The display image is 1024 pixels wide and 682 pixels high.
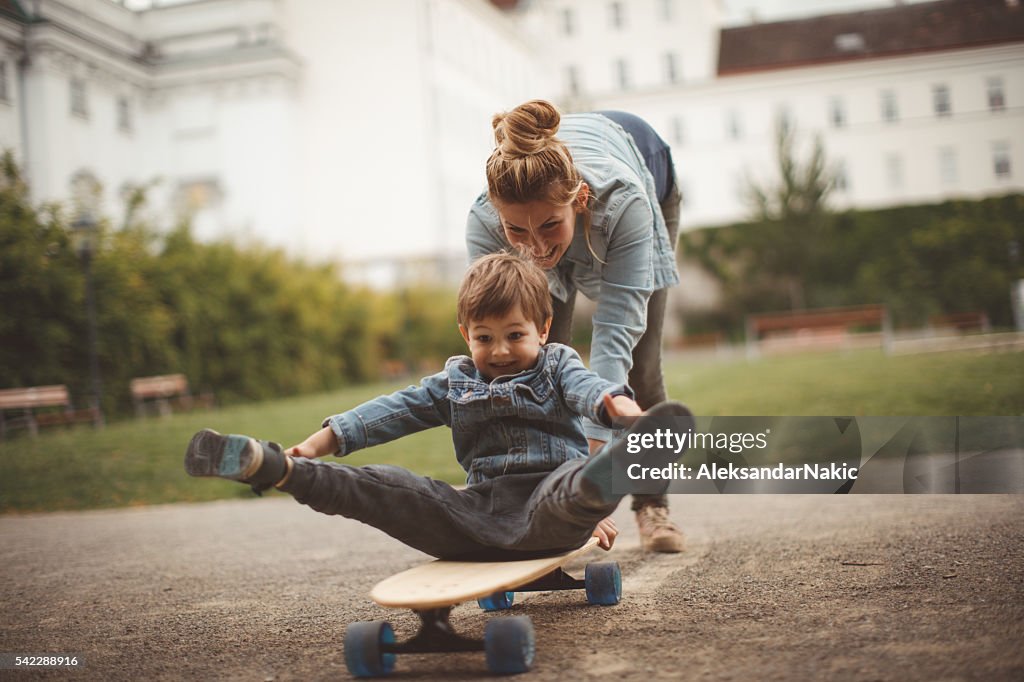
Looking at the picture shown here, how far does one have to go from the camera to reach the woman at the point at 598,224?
2.64 m

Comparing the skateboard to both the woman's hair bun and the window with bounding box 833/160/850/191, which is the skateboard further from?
the window with bounding box 833/160/850/191

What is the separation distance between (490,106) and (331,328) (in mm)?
15429

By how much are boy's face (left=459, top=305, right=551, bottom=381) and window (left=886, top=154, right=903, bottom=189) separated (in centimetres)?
1674

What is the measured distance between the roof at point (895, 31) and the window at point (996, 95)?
35cm

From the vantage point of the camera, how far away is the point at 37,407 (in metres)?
8.05

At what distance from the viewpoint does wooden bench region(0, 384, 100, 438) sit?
25.0 ft

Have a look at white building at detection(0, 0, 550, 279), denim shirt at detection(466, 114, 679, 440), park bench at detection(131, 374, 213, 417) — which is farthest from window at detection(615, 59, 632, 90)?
denim shirt at detection(466, 114, 679, 440)

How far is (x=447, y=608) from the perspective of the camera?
216 cm

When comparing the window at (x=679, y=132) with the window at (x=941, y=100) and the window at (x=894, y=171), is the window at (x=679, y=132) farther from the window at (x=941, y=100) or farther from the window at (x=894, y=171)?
the window at (x=941, y=100)

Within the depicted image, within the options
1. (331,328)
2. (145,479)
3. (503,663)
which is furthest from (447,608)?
(331,328)

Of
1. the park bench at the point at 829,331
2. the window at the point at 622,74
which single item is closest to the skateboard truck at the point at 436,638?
the park bench at the point at 829,331

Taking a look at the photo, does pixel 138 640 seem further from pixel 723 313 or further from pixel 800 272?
pixel 723 313

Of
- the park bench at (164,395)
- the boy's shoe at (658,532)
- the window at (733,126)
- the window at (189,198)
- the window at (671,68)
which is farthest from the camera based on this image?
the window at (733,126)

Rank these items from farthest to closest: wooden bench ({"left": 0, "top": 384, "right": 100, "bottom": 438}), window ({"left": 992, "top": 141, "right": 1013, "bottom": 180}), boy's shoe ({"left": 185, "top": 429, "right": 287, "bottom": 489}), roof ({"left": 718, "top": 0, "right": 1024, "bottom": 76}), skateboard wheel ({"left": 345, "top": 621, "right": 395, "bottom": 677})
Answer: window ({"left": 992, "top": 141, "right": 1013, "bottom": 180}), roof ({"left": 718, "top": 0, "right": 1024, "bottom": 76}), wooden bench ({"left": 0, "top": 384, "right": 100, "bottom": 438}), skateboard wheel ({"left": 345, "top": 621, "right": 395, "bottom": 677}), boy's shoe ({"left": 185, "top": 429, "right": 287, "bottom": 489})
